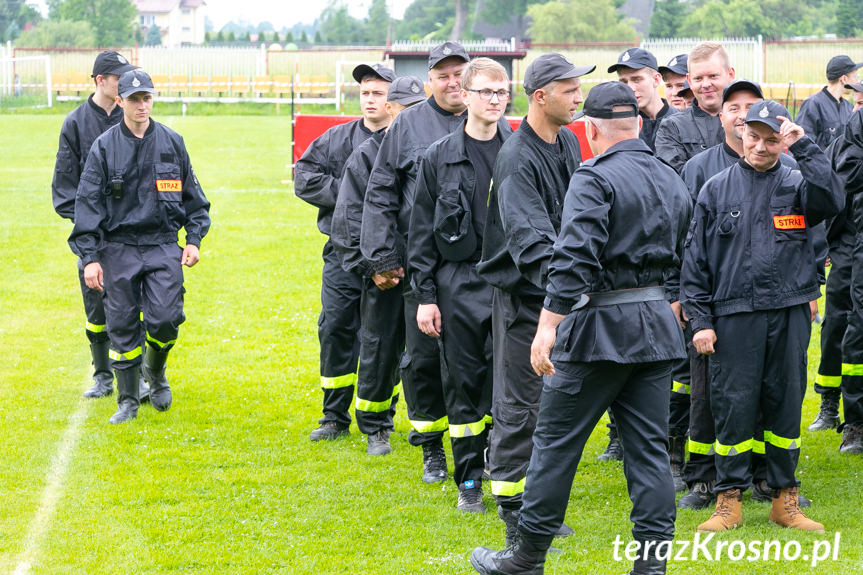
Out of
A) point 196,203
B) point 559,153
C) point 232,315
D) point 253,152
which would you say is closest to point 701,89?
point 559,153

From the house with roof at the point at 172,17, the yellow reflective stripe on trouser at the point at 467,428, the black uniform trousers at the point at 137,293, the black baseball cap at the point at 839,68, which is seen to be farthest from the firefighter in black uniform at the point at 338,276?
the house with roof at the point at 172,17

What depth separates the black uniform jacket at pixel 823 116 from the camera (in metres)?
11.1

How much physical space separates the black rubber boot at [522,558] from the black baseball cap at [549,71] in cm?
212

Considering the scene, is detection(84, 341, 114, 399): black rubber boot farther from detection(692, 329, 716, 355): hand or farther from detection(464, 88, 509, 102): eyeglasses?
detection(692, 329, 716, 355): hand

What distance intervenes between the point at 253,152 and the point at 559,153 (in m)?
23.1

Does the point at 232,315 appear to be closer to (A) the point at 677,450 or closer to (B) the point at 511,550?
(A) the point at 677,450

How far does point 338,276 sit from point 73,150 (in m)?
2.60

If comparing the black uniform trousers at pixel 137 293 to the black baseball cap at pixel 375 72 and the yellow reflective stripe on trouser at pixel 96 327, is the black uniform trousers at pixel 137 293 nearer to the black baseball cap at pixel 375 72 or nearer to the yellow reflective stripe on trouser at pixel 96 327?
the yellow reflective stripe on trouser at pixel 96 327

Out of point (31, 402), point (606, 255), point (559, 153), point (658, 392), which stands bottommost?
point (31, 402)

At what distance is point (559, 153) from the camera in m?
5.51

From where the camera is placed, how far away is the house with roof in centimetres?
15262

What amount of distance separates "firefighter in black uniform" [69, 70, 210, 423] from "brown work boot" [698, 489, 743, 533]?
13.7ft

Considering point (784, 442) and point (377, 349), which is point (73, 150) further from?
point (784, 442)

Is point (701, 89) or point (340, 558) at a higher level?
point (701, 89)
